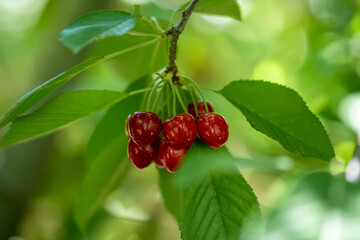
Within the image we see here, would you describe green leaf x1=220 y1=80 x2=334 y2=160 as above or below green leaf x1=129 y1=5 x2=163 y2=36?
below

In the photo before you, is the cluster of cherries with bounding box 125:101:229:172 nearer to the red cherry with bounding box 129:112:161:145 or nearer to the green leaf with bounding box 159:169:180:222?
the red cherry with bounding box 129:112:161:145

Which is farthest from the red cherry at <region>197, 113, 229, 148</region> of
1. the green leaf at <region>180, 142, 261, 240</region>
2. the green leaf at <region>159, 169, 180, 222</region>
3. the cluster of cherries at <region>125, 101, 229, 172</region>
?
the green leaf at <region>159, 169, 180, 222</region>

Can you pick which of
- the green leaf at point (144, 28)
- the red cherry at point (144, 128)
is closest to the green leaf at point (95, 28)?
the green leaf at point (144, 28)

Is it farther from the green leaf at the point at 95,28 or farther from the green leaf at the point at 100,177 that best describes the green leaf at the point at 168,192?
the green leaf at the point at 95,28

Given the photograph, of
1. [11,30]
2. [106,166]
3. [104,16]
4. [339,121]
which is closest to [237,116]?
[339,121]

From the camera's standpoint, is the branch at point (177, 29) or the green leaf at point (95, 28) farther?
the branch at point (177, 29)

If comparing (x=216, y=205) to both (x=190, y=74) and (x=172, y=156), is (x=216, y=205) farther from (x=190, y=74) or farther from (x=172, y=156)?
(x=190, y=74)
